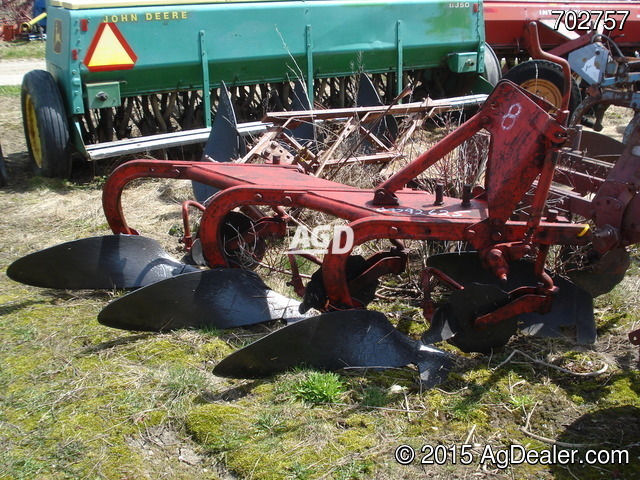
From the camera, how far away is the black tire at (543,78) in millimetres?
8117

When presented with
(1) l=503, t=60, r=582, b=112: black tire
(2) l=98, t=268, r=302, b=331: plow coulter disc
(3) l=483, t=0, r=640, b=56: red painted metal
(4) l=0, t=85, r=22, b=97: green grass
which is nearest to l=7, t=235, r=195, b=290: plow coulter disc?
(2) l=98, t=268, r=302, b=331: plow coulter disc

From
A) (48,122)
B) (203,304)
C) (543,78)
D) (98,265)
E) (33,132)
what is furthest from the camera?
(543,78)

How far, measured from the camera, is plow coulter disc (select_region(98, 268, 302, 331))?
12.1 feet


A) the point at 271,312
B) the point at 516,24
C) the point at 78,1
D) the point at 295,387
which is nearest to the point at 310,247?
the point at 271,312

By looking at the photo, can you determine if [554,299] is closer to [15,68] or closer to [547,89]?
[547,89]

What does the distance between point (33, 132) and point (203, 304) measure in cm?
399

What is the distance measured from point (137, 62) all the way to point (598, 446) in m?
5.33

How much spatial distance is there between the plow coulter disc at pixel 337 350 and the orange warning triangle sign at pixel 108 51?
4.15 m

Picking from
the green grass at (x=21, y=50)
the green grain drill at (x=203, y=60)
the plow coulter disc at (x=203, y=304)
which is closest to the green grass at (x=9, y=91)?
the green grass at (x=21, y=50)

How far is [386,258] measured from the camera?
3.83m

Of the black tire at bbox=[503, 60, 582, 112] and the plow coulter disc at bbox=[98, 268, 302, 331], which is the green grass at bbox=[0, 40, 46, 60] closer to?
the black tire at bbox=[503, 60, 582, 112]

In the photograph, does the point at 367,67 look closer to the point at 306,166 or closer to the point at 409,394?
the point at 306,166

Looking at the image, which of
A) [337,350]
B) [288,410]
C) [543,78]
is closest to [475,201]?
[337,350]

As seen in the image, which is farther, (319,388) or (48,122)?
(48,122)
